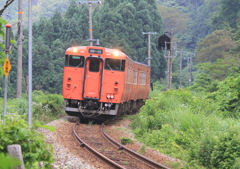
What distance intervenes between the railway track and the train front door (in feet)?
7.80

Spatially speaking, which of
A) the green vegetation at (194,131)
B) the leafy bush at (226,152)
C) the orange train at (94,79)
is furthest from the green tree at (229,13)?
the leafy bush at (226,152)

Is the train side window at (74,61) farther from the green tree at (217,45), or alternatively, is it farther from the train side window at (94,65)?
the green tree at (217,45)

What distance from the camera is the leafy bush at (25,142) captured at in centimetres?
479

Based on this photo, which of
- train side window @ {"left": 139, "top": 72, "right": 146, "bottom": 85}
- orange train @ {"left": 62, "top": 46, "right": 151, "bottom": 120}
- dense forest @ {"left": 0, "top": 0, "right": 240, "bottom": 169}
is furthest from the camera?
train side window @ {"left": 139, "top": 72, "right": 146, "bottom": 85}

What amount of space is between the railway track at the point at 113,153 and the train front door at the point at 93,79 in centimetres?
238

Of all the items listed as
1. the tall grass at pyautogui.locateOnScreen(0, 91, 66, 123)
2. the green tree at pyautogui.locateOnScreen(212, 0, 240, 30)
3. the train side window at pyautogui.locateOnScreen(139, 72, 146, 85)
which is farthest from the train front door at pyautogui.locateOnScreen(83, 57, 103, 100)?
the green tree at pyautogui.locateOnScreen(212, 0, 240, 30)

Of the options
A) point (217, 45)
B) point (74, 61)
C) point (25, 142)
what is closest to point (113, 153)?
point (25, 142)

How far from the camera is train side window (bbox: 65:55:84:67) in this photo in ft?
51.5

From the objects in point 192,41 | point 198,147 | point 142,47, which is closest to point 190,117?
point 198,147

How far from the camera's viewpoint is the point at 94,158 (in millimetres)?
8883

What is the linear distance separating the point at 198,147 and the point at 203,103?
22.2ft

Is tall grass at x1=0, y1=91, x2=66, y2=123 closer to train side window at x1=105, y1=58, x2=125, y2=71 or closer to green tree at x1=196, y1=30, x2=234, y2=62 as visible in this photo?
train side window at x1=105, y1=58, x2=125, y2=71

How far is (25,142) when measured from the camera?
4.95 metres

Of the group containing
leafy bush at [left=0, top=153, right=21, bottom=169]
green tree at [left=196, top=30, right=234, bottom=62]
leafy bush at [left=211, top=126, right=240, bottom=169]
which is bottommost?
leafy bush at [left=211, top=126, right=240, bottom=169]
